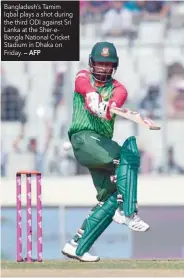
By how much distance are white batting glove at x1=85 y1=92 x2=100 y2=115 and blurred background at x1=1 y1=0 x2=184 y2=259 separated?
17.8 ft

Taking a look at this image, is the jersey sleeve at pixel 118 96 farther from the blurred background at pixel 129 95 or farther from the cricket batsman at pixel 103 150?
the blurred background at pixel 129 95

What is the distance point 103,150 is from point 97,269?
79cm

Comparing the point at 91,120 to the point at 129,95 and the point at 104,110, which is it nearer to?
the point at 104,110

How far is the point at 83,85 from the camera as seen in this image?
667 centimetres

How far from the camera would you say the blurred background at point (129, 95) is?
519 inches

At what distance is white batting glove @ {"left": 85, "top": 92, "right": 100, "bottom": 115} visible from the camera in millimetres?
6543

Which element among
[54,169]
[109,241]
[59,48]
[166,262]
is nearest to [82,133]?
[166,262]

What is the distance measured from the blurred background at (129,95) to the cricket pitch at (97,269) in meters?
5.13

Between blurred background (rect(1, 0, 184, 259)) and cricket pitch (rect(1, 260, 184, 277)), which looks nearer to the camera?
cricket pitch (rect(1, 260, 184, 277))

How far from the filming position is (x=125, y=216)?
663 centimetres

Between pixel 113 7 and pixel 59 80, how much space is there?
1.83 metres

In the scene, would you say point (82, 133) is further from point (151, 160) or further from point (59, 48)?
point (151, 160)
